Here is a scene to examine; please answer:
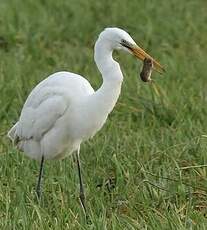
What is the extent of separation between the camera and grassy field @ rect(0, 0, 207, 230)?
16.3ft

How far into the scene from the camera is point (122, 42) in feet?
16.5

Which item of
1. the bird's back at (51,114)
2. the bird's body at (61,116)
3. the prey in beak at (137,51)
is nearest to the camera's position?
the prey in beak at (137,51)

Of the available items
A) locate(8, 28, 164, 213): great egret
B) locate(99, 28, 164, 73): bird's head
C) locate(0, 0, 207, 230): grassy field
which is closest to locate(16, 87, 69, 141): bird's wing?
locate(8, 28, 164, 213): great egret

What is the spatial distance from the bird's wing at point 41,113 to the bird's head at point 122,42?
1.49 ft

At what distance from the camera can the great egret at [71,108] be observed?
16.5 ft

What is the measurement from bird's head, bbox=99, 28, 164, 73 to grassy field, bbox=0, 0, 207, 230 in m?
0.75

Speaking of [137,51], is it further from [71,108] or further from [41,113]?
[41,113]

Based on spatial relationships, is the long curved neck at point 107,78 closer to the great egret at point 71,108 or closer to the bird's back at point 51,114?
the great egret at point 71,108

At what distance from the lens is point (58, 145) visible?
17.9ft

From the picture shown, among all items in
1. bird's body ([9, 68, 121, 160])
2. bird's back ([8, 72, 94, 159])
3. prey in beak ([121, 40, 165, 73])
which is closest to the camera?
prey in beak ([121, 40, 165, 73])

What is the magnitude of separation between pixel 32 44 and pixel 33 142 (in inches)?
136

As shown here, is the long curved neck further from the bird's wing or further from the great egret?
the bird's wing

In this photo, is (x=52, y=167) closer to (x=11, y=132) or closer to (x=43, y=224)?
(x=11, y=132)

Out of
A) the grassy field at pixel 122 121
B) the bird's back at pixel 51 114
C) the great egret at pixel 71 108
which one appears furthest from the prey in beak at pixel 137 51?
the grassy field at pixel 122 121
